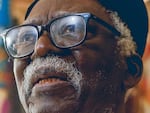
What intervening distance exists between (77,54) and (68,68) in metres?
0.05

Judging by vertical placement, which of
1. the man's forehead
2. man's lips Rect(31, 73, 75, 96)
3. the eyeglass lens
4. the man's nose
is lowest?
man's lips Rect(31, 73, 75, 96)

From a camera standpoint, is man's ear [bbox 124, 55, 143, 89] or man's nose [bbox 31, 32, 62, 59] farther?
man's ear [bbox 124, 55, 143, 89]

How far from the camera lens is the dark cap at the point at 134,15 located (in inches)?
43.2

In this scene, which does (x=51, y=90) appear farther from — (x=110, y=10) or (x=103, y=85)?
(x=110, y=10)

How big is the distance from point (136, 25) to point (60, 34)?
251mm

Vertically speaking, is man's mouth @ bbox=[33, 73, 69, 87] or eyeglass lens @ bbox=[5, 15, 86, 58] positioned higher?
eyeglass lens @ bbox=[5, 15, 86, 58]

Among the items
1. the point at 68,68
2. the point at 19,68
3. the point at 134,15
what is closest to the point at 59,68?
the point at 68,68

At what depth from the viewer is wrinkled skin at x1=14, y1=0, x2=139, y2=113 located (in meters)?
0.98

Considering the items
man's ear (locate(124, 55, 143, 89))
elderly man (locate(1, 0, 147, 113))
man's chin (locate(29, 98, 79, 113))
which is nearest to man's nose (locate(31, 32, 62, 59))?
elderly man (locate(1, 0, 147, 113))

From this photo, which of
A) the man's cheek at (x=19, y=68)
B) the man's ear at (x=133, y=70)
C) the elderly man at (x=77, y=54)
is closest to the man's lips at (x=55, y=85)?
the elderly man at (x=77, y=54)

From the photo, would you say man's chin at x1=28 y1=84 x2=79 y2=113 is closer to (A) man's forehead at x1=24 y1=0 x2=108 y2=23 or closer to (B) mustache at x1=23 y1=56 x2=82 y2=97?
(B) mustache at x1=23 y1=56 x2=82 y2=97

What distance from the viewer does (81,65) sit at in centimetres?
100

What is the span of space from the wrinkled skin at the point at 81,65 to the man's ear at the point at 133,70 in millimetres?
41

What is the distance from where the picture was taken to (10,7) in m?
1.66
